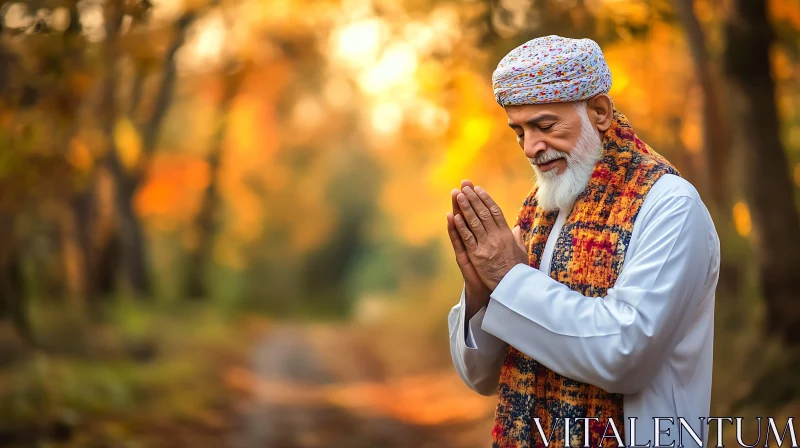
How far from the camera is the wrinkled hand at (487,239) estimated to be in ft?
7.67

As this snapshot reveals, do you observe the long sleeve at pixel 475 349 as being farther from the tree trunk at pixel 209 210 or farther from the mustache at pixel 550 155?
the tree trunk at pixel 209 210

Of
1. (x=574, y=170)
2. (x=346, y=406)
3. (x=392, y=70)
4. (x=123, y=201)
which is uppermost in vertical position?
(x=392, y=70)

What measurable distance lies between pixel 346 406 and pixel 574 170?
8.66 metres

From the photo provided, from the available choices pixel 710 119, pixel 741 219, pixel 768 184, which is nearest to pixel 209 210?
pixel 741 219

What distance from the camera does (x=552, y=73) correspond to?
2344 mm

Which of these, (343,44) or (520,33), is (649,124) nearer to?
(520,33)

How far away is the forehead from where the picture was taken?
7.91 feet

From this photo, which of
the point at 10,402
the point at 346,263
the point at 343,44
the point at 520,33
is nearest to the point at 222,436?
the point at 10,402

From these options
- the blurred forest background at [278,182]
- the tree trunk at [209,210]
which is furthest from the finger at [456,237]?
the tree trunk at [209,210]

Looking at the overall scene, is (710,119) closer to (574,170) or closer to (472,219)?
(574,170)

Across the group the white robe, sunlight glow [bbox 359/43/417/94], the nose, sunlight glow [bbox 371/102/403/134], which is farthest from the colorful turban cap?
sunlight glow [bbox 371/102/403/134]

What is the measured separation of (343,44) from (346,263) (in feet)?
41.8

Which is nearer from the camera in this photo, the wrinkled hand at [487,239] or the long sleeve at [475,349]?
the wrinkled hand at [487,239]

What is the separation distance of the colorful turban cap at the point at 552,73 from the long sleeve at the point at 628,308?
39 centimetres
